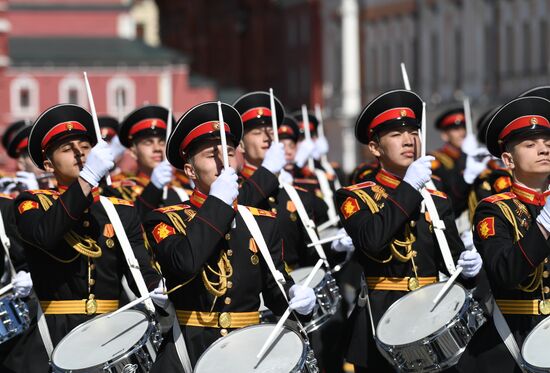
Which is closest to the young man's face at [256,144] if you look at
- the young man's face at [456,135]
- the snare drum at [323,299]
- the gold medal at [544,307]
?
the snare drum at [323,299]

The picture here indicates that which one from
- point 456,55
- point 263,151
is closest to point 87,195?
point 263,151

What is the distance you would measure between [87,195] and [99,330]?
2.07ft

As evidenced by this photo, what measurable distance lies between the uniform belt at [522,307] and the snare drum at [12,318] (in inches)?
103

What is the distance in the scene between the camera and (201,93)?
53094 millimetres

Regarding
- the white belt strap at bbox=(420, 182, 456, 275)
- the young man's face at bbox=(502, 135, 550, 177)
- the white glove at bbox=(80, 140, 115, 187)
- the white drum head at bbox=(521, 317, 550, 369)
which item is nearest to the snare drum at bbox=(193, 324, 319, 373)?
the white drum head at bbox=(521, 317, 550, 369)

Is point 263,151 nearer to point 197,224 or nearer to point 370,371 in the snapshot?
point 370,371

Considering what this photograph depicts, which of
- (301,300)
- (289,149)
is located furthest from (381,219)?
(289,149)

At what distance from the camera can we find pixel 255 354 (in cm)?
683

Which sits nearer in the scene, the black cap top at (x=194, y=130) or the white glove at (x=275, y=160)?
the black cap top at (x=194, y=130)

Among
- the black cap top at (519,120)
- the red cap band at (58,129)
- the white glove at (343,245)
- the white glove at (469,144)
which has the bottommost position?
the white glove at (469,144)

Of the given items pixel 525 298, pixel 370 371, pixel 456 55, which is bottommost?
pixel 456 55

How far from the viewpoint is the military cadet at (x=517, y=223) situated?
7.21 metres

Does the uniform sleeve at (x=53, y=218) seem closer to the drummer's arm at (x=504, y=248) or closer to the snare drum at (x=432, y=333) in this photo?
the snare drum at (x=432, y=333)

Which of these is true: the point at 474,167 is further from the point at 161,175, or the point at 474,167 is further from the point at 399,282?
the point at 399,282
